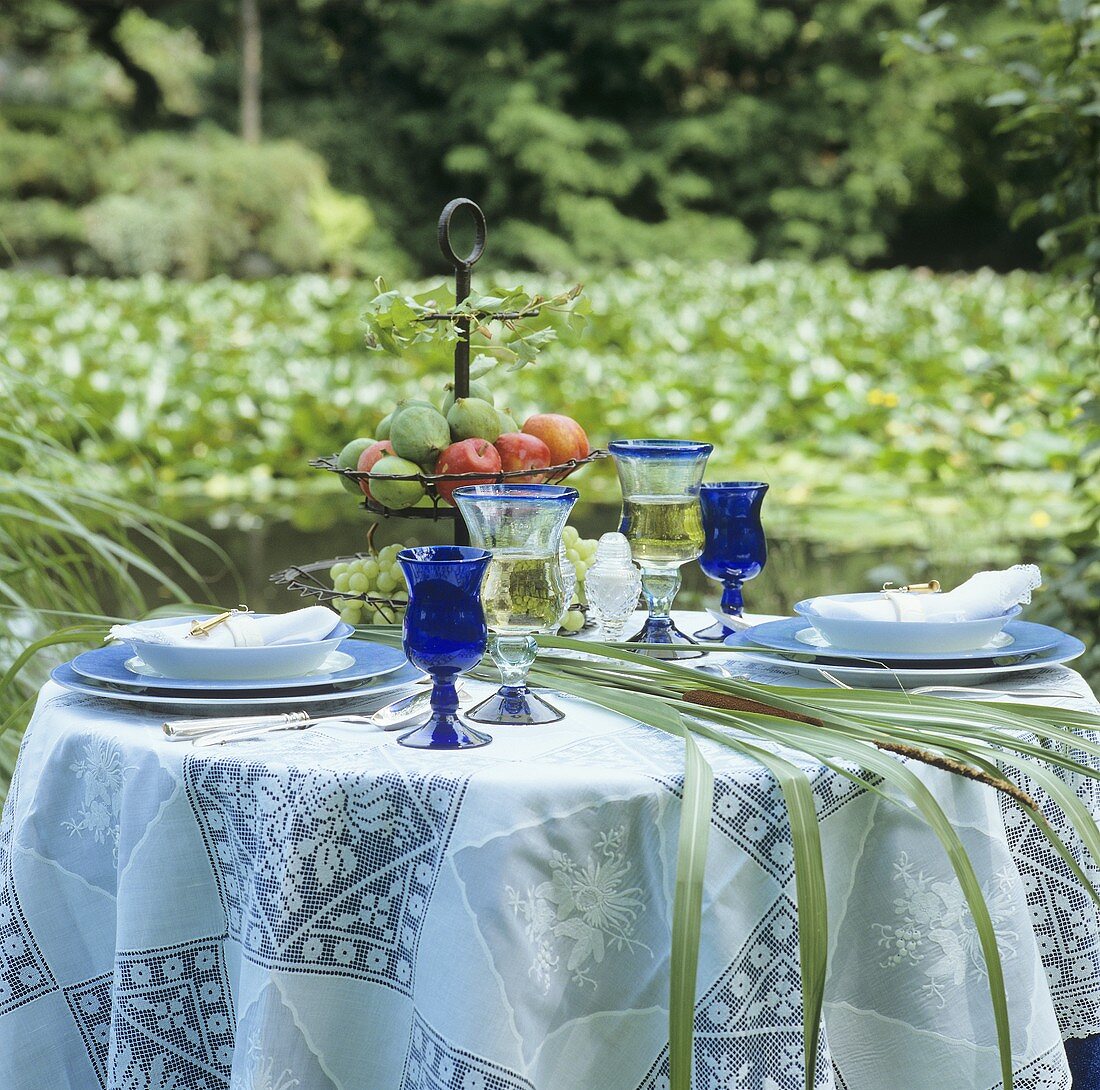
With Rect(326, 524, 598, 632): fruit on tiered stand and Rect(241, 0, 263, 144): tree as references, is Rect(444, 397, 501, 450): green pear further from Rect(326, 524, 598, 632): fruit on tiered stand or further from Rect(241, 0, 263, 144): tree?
Rect(241, 0, 263, 144): tree

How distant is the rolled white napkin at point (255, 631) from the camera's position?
1.28m

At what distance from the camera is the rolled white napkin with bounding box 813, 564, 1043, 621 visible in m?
1.37

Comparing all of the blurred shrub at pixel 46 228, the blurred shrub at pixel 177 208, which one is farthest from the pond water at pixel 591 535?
the blurred shrub at pixel 46 228

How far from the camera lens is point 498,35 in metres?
17.0

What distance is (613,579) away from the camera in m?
1.50

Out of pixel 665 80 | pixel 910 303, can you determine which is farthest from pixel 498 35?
pixel 910 303

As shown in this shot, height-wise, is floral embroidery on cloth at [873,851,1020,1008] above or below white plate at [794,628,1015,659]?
below

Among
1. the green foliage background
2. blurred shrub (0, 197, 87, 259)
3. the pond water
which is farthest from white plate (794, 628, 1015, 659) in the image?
the green foliage background

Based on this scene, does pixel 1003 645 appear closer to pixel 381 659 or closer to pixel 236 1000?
pixel 381 659

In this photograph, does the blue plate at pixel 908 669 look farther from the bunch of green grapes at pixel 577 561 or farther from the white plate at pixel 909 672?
the bunch of green grapes at pixel 577 561

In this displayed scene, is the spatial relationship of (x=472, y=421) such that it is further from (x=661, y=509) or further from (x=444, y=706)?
(x=444, y=706)

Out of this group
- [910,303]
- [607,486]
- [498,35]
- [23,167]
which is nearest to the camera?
[607,486]

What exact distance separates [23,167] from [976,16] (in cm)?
1180

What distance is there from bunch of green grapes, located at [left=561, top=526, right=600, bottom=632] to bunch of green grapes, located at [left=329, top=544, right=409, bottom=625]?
19cm
